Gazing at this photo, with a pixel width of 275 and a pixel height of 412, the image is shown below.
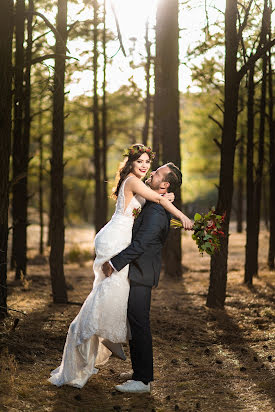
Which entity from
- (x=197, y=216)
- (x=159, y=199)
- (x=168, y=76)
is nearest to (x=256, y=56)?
(x=168, y=76)

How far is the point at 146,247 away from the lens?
19.7 feet

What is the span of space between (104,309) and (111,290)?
206 mm

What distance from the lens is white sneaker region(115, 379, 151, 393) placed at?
244 inches

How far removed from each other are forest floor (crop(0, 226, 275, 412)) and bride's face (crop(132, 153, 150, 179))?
2.27m

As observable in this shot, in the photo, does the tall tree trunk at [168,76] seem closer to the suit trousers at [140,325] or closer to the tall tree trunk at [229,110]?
the tall tree trunk at [229,110]

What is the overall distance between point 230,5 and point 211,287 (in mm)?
4965

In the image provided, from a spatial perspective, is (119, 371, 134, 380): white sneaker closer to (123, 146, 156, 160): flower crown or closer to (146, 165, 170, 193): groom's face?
(146, 165, 170, 193): groom's face

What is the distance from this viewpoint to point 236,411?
18.8 ft

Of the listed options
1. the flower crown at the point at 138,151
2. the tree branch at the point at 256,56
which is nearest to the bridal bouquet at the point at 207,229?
the flower crown at the point at 138,151

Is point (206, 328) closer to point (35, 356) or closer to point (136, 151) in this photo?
point (35, 356)

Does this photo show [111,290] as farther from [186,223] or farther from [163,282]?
[163,282]

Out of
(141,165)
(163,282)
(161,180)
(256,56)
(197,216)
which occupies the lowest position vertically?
(163,282)

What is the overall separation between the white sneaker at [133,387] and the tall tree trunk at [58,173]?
197 inches

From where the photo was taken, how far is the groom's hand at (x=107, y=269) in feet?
20.1
